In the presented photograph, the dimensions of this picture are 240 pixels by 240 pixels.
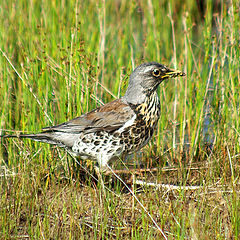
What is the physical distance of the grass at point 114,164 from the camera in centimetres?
440

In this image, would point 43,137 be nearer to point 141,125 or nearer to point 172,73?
point 141,125

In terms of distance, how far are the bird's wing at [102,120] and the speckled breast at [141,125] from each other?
0.32ft

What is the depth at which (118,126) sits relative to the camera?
5.22 m

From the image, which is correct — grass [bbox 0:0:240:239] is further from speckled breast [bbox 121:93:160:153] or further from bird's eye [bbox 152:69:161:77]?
bird's eye [bbox 152:69:161:77]

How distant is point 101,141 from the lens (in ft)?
17.1

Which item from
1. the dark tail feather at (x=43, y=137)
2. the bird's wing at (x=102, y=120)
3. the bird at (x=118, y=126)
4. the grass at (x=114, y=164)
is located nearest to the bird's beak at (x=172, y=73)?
the bird at (x=118, y=126)

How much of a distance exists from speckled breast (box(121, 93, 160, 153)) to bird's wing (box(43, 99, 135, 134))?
0.32 ft

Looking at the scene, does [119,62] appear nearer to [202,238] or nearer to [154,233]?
[154,233]

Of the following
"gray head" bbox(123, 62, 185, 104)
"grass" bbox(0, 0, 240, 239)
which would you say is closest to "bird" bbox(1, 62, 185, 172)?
"gray head" bbox(123, 62, 185, 104)

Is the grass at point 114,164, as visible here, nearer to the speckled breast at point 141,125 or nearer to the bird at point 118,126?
the bird at point 118,126

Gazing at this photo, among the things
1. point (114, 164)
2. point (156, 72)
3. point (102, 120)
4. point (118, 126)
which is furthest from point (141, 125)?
point (114, 164)

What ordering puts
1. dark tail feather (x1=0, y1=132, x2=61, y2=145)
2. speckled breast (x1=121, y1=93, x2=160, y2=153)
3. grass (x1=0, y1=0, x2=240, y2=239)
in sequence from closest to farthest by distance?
grass (x1=0, y1=0, x2=240, y2=239)
speckled breast (x1=121, y1=93, x2=160, y2=153)
dark tail feather (x1=0, y1=132, x2=61, y2=145)

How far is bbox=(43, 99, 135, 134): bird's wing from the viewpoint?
17.2ft

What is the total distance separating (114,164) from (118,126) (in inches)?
29.1
